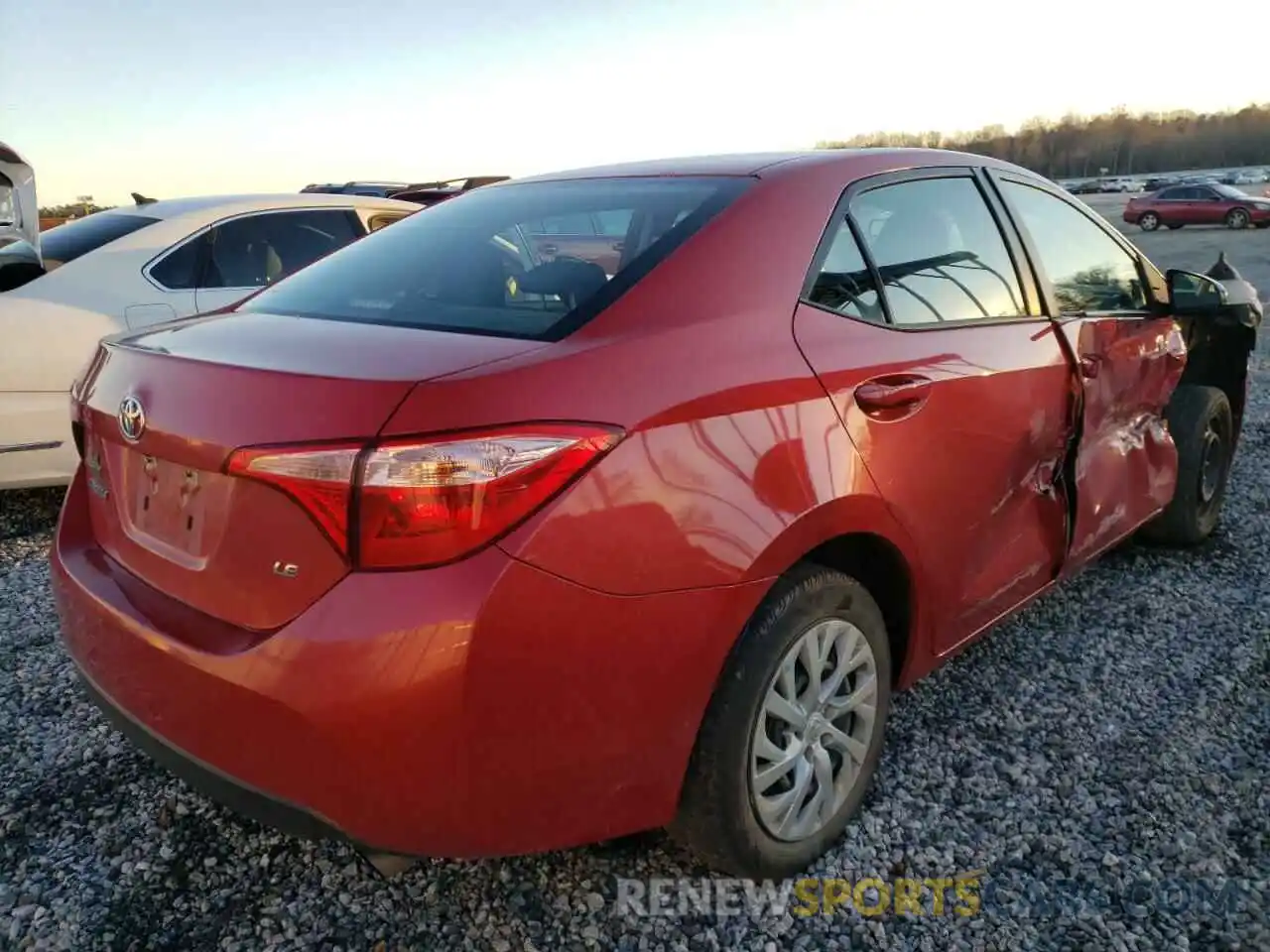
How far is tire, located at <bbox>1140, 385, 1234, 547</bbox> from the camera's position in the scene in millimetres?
4027

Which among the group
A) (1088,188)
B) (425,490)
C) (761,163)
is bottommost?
(1088,188)

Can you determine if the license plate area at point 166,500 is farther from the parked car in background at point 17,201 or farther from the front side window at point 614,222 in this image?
the parked car in background at point 17,201

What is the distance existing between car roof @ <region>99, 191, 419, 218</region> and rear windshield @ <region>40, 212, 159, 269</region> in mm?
87

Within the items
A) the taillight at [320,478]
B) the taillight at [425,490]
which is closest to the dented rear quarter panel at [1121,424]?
the taillight at [425,490]

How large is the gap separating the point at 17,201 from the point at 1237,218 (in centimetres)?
3676

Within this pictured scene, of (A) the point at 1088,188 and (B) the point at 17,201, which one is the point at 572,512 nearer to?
(B) the point at 17,201

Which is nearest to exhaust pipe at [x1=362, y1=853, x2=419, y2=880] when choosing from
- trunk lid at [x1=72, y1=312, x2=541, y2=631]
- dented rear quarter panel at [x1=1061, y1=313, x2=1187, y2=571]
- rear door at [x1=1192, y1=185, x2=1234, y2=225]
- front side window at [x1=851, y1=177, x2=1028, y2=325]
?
trunk lid at [x1=72, y1=312, x2=541, y2=631]

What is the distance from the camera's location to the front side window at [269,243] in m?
5.02

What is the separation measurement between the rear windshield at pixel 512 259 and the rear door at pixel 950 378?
0.39m

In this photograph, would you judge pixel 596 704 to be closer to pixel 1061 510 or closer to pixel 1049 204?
pixel 1061 510

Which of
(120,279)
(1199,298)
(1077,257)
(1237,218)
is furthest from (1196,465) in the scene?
(1237,218)

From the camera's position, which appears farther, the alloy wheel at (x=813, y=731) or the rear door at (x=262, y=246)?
the rear door at (x=262, y=246)

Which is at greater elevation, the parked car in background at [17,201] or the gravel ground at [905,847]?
the parked car in background at [17,201]

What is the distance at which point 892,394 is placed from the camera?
220 centimetres
